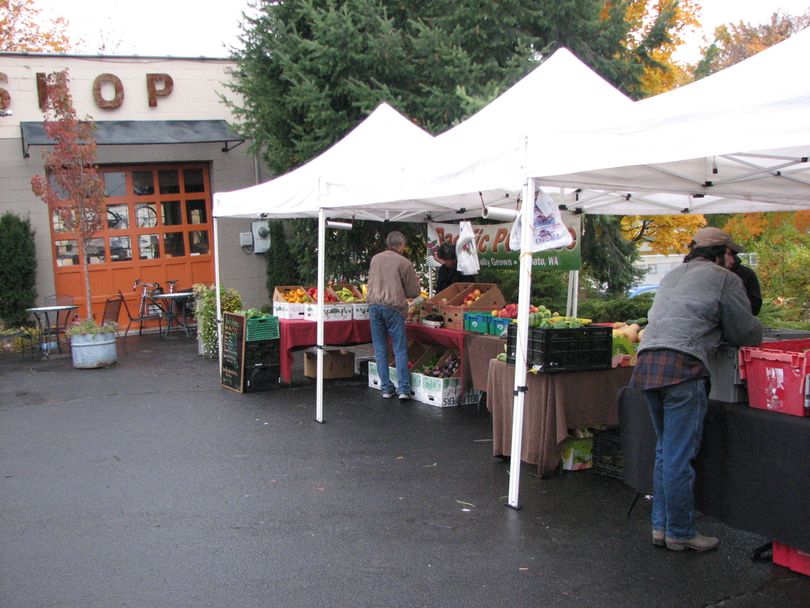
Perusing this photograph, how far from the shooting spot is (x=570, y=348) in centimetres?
588

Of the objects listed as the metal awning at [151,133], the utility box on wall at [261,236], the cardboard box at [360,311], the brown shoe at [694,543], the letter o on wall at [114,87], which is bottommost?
the brown shoe at [694,543]

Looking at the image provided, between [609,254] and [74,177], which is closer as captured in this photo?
[74,177]

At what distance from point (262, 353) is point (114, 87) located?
8252 mm

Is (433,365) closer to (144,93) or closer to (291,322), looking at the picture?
(291,322)

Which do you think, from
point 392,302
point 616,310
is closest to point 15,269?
point 392,302

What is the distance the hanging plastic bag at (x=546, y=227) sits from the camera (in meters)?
5.30

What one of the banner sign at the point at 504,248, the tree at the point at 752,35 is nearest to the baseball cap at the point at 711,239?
the banner sign at the point at 504,248

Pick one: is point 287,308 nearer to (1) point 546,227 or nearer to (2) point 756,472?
(1) point 546,227

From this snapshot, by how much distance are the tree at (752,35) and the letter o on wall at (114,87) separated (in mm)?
20648

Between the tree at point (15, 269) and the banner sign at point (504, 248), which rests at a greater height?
the banner sign at point (504, 248)

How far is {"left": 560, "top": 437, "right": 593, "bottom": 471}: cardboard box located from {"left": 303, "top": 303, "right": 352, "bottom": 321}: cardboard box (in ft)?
13.9

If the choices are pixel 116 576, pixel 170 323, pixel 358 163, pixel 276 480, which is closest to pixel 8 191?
pixel 170 323

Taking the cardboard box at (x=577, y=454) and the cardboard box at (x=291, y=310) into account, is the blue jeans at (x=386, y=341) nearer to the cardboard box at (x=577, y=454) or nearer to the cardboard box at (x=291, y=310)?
the cardboard box at (x=291, y=310)

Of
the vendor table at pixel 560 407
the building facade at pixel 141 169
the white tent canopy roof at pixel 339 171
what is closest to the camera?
the vendor table at pixel 560 407
